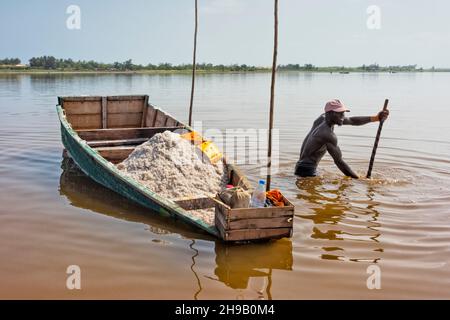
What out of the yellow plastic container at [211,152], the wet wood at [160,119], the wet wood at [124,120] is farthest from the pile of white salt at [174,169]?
the wet wood at [124,120]

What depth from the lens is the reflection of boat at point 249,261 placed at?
4062mm

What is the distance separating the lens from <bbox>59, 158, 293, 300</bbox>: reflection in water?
4.04 meters

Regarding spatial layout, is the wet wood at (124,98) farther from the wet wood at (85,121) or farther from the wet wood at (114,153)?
the wet wood at (114,153)

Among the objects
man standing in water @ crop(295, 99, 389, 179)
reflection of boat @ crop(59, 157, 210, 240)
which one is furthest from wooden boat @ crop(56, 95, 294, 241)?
man standing in water @ crop(295, 99, 389, 179)

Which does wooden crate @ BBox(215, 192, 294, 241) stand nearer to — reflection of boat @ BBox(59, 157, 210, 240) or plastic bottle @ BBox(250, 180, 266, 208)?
plastic bottle @ BBox(250, 180, 266, 208)

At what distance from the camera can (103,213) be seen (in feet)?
18.8

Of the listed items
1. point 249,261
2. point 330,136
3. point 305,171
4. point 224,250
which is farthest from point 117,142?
point 249,261

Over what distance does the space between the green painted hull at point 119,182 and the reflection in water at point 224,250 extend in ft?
0.47

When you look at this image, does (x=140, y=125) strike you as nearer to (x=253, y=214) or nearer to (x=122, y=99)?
(x=122, y=99)

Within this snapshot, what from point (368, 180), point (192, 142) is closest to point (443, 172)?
point (368, 180)

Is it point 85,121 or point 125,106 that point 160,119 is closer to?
point 125,106

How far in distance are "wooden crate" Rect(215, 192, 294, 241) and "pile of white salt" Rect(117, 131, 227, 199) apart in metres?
1.07
